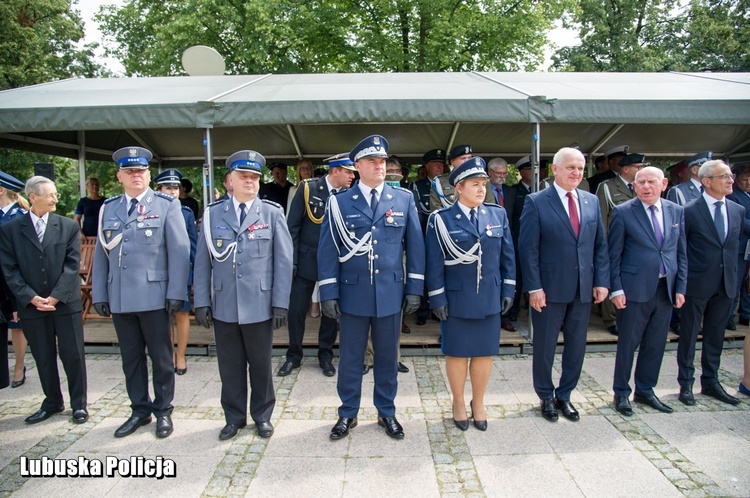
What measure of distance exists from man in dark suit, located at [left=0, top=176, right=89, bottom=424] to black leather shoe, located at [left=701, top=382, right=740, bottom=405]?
4974 mm

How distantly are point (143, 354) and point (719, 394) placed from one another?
14.9ft

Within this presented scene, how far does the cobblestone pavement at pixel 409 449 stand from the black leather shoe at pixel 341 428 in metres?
0.05

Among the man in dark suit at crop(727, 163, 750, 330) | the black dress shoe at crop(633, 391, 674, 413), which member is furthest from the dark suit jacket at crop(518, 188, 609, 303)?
the man in dark suit at crop(727, 163, 750, 330)

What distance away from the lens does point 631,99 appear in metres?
4.97

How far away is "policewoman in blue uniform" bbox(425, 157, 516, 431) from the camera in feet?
11.7

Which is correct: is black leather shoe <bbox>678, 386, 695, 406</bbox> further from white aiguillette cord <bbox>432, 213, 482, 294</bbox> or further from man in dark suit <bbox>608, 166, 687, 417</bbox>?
white aiguillette cord <bbox>432, 213, 482, 294</bbox>

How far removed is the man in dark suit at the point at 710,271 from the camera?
4.13 m

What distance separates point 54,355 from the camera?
3.96 m

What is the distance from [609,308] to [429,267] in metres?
3.26

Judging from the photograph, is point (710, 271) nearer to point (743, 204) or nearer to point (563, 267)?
point (563, 267)

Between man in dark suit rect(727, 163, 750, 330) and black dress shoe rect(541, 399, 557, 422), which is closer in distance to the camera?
black dress shoe rect(541, 399, 557, 422)

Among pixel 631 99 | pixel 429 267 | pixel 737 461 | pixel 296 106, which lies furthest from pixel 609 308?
pixel 296 106

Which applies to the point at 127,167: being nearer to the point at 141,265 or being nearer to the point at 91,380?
the point at 141,265

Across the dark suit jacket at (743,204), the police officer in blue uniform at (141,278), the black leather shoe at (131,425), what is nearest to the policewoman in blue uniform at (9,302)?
the police officer in blue uniform at (141,278)
